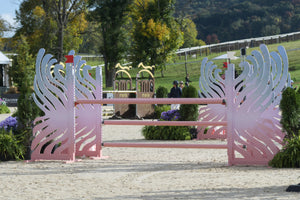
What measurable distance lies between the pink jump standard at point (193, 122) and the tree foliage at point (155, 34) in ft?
120

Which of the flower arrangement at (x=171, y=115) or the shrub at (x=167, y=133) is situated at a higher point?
the flower arrangement at (x=171, y=115)

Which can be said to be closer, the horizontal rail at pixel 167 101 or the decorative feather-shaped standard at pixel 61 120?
the horizontal rail at pixel 167 101

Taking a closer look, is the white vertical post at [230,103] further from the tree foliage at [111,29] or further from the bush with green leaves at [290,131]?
the tree foliage at [111,29]

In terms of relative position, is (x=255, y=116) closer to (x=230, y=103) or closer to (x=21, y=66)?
(x=230, y=103)

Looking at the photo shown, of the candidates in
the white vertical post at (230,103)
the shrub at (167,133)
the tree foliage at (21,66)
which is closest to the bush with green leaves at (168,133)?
the shrub at (167,133)

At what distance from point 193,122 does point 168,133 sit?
4258 millimetres

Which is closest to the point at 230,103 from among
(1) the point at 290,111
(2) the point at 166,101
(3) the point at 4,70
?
(1) the point at 290,111

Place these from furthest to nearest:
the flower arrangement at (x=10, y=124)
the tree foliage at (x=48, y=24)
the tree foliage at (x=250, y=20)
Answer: the tree foliage at (x=250, y=20) → the tree foliage at (x=48, y=24) → the flower arrangement at (x=10, y=124)

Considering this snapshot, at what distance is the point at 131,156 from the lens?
29.7ft

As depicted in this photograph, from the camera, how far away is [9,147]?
8297mm

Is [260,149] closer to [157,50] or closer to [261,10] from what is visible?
[157,50]

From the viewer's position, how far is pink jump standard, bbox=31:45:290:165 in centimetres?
750

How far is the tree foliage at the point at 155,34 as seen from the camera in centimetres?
→ 4550

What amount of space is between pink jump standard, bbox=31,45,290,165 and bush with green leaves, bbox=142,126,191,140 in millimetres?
3437
